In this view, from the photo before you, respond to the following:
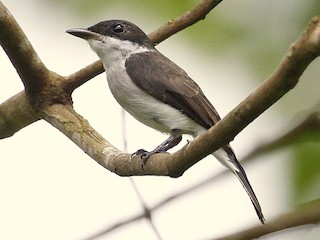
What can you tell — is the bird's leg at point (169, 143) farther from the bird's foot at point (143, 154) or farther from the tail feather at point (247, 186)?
the tail feather at point (247, 186)

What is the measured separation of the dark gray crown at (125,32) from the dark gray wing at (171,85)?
0.12 metres

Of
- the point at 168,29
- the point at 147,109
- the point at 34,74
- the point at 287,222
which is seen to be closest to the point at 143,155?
the point at 147,109

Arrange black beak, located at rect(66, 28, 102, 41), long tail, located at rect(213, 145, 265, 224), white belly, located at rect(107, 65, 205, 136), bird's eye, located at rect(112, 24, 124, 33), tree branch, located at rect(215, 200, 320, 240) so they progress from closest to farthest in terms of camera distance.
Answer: tree branch, located at rect(215, 200, 320, 240), long tail, located at rect(213, 145, 265, 224), white belly, located at rect(107, 65, 205, 136), black beak, located at rect(66, 28, 102, 41), bird's eye, located at rect(112, 24, 124, 33)

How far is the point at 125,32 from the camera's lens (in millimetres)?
3975

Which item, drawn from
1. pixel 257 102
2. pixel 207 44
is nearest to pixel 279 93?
pixel 257 102

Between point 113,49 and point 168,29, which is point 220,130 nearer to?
→ point 168,29

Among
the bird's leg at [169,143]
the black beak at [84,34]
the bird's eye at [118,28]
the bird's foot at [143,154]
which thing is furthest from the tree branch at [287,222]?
the bird's eye at [118,28]

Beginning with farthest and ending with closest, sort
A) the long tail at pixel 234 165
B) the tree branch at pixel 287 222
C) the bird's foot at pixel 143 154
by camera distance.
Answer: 1. the long tail at pixel 234 165
2. the bird's foot at pixel 143 154
3. the tree branch at pixel 287 222

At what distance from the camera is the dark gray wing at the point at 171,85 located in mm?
3330

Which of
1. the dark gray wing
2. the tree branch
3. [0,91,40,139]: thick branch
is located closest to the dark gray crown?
the dark gray wing

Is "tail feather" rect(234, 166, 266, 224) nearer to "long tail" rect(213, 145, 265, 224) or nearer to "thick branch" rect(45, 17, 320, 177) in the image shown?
"long tail" rect(213, 145, 265, 224)

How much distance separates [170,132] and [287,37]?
1384 millimetres

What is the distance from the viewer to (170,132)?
3514 millimetres

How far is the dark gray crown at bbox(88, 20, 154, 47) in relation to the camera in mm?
3841
